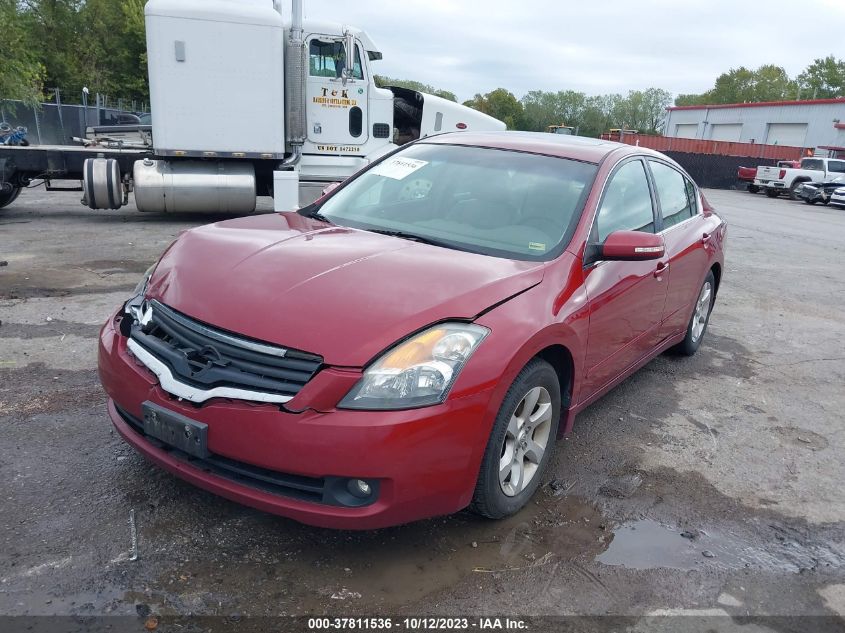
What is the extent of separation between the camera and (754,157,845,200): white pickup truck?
2803 cm

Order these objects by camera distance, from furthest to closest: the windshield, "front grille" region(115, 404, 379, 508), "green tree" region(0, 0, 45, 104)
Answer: "green tree" region(0, 0, 45, 104) → the windshield → "front grille" region(115, 404, 379, 508)

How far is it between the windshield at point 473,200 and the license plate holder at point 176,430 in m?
1.46

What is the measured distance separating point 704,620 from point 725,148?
43.3m

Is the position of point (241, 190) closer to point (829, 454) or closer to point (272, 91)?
point (272, 91)

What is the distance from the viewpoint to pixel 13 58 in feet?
47.3

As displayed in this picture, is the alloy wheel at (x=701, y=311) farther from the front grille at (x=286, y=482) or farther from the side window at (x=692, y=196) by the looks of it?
the front grille at (x=286, y=482)

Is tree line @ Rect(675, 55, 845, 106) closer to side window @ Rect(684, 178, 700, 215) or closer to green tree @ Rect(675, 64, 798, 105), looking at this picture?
green tree @ Rect(675, 64, 798, 105)

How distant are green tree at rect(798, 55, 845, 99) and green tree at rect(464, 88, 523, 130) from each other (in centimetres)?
4065

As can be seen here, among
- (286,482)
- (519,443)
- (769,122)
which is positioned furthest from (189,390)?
(769,122)

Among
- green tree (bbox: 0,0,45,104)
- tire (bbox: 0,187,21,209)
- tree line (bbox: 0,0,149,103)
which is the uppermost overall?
tree line (bbox: 0,0,149,103)

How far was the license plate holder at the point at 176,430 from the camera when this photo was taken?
7.95 feet

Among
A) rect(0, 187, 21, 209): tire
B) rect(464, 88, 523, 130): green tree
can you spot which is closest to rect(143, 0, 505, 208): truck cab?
rect(0, 187, 21, 209): tire

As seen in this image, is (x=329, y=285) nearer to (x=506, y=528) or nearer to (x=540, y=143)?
(x=506, y=528)

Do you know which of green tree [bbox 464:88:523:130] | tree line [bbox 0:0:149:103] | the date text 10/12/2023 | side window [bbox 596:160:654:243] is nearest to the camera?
the date text 10/12/2023
